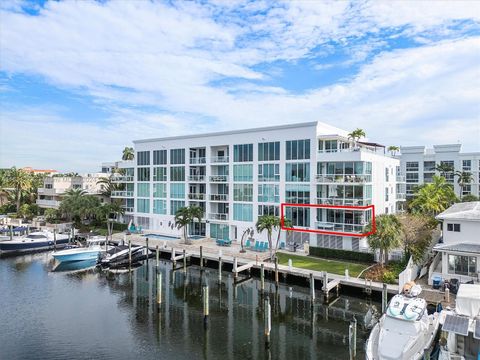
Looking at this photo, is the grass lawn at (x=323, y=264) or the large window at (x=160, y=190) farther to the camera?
the large window at (x=160, y=190)

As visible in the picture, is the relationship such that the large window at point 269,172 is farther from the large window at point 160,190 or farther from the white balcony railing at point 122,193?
the white balcony railing at point 122,193

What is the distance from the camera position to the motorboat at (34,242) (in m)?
49.7

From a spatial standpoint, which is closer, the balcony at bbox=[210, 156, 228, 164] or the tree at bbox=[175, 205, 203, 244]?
the tree at bbox=[175, 205, 203, 244]

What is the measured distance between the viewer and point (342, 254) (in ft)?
129

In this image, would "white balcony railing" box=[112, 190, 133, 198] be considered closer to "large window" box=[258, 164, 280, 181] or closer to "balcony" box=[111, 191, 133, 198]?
"balcony" box=[111, 191, 133, 198]

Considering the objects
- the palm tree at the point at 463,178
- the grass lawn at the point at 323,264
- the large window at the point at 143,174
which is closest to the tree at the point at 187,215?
the grass lawn at the point at 323,264

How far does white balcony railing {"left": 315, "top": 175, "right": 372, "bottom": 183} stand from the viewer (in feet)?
129

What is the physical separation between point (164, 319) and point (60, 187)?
173 feet

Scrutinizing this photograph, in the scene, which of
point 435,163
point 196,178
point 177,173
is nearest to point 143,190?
point 177,173

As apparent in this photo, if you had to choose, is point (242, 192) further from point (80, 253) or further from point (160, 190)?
point (80, 253)

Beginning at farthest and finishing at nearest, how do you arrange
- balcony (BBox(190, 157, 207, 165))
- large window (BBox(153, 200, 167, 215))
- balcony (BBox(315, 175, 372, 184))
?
large window (BBox(153, 200, 167, 215)) → balcony (BBox(190, 157, 207, 165)) → balcony (BBox(315, 175, 372, 184))

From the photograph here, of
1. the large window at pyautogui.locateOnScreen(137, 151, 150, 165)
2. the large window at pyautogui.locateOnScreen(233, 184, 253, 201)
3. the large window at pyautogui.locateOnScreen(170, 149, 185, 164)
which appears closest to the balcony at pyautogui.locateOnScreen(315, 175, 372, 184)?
the large window at pyautogui.locateOnScreen(233, 184, 253, 201)

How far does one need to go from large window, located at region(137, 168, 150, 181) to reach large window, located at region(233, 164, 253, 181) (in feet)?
54.3

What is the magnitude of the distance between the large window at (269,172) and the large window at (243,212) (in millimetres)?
4098
